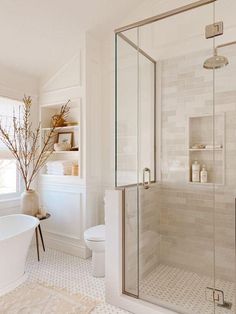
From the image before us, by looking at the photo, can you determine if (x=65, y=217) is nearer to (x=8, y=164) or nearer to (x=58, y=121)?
(x=8, y=164)

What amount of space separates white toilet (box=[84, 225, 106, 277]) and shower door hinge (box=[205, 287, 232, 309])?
1.04 metres

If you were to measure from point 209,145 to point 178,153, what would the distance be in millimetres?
337

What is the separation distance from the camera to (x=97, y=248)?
255 cm

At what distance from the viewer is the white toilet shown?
2539mm

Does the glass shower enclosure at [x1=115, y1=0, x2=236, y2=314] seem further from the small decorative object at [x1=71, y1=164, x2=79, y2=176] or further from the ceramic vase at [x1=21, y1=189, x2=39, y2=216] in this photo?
the ceramic vase at [x1=21, y1=189, x2=39, y2=216]

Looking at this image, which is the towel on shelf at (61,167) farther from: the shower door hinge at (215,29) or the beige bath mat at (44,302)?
the shower door hinge at (215,29)

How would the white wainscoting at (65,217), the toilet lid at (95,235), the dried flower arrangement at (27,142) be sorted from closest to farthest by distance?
1. the toilet lid at (95,235)
2. the white wainscoting at (65,217)
3. the dried flower arrangement at (27,142)

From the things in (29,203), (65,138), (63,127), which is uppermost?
(63,127)

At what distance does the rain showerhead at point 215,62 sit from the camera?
2.43 meters

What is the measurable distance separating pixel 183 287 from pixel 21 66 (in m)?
3.20

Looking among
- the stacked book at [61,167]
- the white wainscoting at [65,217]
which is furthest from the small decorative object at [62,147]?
the white wainscoting at [65,217]

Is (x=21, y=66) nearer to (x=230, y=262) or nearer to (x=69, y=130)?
(x=69, y=130)

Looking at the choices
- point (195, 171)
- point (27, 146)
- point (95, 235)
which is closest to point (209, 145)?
point (195, 171)

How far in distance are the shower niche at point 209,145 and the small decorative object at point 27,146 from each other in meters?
1.73
